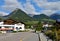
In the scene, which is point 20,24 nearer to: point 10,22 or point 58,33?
point 10,22

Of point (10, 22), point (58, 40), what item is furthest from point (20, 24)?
point (58, 40)

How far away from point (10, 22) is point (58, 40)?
363 ft

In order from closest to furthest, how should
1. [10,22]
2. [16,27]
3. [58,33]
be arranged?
1. [58,33]
2. [16,27]
3. [10,22]

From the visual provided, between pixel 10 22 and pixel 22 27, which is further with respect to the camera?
pixel 10 22

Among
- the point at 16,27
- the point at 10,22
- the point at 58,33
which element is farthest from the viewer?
the point at 10,22

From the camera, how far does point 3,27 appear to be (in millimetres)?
113812

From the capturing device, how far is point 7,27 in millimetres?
114625

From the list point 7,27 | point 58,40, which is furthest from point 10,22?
point 58,40

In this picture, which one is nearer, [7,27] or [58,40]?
[58,40]

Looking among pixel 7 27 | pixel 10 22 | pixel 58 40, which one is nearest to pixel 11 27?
pixel 7 27

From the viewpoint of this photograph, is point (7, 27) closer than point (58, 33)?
No

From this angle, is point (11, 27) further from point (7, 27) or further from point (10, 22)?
point (10, 22)

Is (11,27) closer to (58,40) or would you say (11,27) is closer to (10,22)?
(10,22)

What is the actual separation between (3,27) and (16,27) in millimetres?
6356
